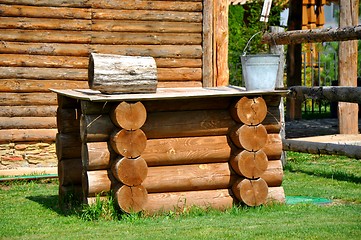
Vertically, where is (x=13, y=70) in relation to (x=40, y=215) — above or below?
above

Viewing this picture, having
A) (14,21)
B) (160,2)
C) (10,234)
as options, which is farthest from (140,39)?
(10,234)

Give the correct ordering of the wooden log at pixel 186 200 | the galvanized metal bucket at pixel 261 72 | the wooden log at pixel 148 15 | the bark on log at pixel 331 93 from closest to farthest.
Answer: the wooden log at pixel 186 200 < the galvanized metal bucket at pixel 261 72 < the bark on log at pixel 331 93 < the wooden log at pixel 148 15

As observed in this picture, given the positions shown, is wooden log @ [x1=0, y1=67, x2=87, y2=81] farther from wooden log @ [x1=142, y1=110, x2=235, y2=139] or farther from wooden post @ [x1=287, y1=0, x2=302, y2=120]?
wooden post @ [x1=287, y1=0, x2=302, y2=120]

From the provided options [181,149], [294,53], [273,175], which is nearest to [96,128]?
[181,149]

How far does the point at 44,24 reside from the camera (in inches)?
527

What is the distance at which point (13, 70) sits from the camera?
43.5 feet

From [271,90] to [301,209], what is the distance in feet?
3.97

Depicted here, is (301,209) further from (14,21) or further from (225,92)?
(14,21)

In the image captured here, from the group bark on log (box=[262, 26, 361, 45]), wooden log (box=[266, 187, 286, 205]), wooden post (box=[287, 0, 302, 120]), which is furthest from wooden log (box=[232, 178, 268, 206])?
wooden post (box=[287, 0, 302, 120])

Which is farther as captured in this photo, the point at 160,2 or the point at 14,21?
the point at 160,2

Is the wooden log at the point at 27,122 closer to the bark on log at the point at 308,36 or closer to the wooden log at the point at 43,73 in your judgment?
the wooden log at the point at 43,73

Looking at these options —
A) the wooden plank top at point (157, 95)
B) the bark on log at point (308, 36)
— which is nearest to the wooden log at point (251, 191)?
the wooden plank top at point (157, 95)

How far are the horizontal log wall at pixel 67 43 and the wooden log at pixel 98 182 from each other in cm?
535

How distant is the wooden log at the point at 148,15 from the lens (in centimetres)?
1371
